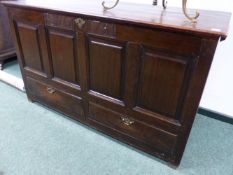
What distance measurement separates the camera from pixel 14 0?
58.6 inches

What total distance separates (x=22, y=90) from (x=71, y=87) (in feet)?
2.75

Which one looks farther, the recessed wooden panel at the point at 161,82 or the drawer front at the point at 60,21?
the drawer front at the point at 60,21

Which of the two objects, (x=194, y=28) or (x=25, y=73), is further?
(x=25, y=73)

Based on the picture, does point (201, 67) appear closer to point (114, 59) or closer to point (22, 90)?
point (114, 59)

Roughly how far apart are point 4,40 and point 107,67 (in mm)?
1779

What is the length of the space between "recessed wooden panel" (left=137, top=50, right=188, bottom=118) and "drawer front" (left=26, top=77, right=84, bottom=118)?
54 centimetres

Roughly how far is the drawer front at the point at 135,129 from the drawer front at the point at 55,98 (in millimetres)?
136

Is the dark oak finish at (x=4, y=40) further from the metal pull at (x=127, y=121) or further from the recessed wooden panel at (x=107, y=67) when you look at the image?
the metal pull at (x=127, y=121)

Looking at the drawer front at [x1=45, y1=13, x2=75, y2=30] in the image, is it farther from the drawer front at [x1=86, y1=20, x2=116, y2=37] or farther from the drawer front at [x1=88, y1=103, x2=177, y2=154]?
the drawer front at [x1=88, y1=103, x2=177, y2=154]

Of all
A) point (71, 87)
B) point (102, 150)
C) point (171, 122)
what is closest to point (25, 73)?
point (71, 87)

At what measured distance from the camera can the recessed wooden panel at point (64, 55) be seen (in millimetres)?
1227

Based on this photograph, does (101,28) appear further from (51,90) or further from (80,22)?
(51,90)

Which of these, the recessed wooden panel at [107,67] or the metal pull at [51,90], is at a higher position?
the recessed wooden panel at [107,67]

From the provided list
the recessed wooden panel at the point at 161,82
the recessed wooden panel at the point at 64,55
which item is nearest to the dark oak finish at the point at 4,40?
the recessed wooden panel at the point at 64,55
